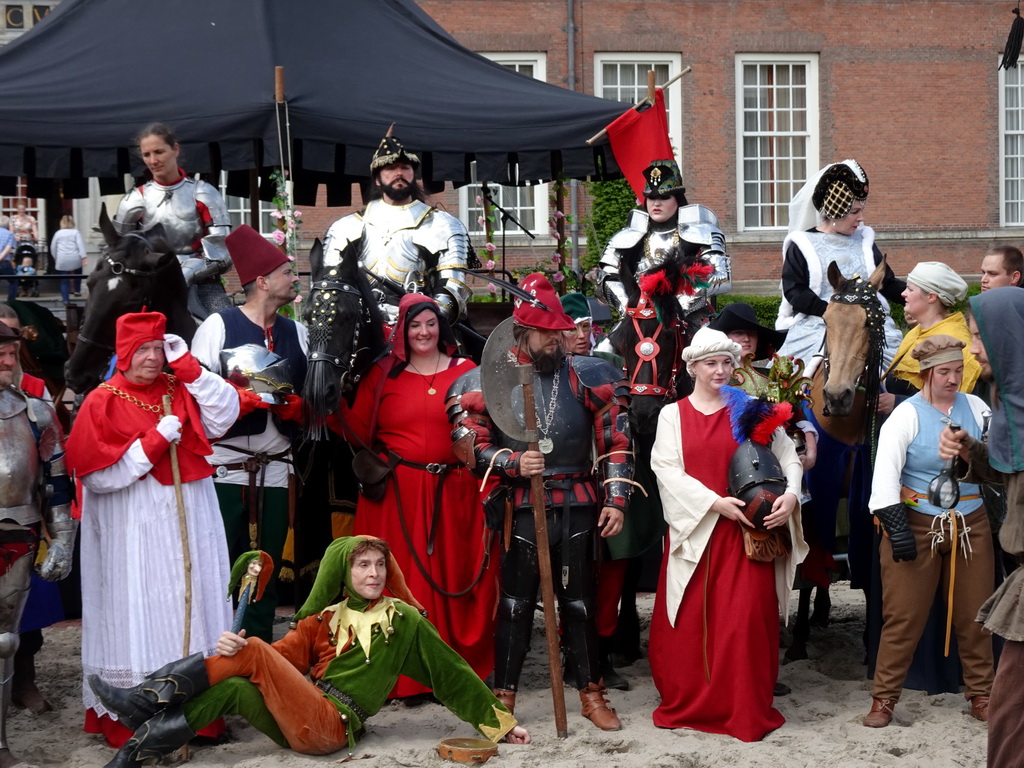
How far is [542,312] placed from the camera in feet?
18.2

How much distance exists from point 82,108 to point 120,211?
119 centimetres

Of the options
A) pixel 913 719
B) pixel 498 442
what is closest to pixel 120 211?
pixel 498 442

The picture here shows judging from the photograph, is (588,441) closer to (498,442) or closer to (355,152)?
(498,442)

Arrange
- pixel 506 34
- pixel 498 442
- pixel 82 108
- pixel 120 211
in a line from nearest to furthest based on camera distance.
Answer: pixel 498 442 → pixel 120 211 → pixel 82 108 → pixel 506 34

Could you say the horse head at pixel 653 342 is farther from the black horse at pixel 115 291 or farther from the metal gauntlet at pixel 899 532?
the black horse at pixel 115 291

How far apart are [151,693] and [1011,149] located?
19175 millimetres

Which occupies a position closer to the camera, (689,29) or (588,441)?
(588,441)

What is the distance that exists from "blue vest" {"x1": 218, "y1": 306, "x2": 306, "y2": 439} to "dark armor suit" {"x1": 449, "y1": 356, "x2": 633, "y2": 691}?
0.89 metres

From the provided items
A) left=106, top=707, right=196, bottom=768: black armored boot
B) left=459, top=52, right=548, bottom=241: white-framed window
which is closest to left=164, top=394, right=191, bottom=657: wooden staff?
left=106, top=707, right=196, bottom=768: black armored boot

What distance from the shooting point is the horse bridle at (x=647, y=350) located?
249 inches

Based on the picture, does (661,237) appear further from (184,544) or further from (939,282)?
(184,544)

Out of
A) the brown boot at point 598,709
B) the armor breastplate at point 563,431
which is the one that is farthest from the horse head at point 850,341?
the brown boot at point 598,709

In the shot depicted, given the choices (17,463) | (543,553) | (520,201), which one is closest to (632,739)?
(543,553)

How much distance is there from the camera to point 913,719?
5598mm
